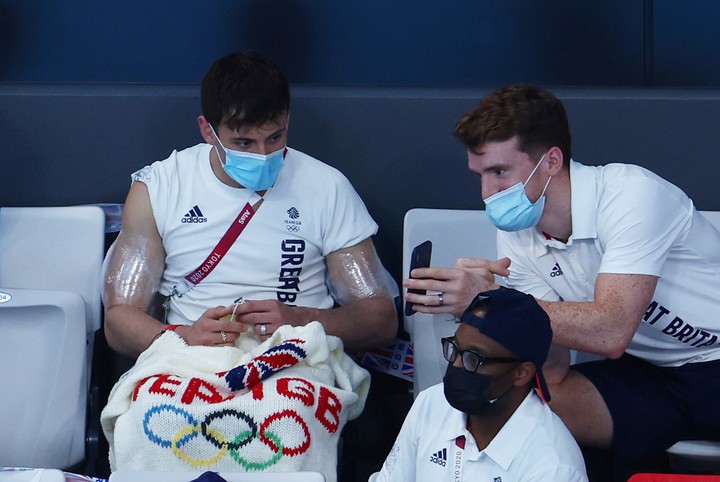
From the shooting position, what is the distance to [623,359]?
3.10 metres

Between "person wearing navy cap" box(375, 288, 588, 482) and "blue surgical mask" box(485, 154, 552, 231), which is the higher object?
"blue surgical mask" box(485, 154, 552, 231)

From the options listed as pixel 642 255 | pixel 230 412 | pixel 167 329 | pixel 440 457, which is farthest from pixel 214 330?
pixel 642 255

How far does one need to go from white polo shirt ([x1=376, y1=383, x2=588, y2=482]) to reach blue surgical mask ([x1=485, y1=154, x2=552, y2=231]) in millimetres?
603

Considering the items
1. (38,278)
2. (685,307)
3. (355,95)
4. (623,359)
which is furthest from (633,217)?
(38,278)

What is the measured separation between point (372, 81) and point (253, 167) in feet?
3.37

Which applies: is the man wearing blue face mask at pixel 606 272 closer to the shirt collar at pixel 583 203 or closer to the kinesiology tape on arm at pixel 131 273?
the shirt collar at pixel 583 203

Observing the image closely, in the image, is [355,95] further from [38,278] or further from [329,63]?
[38,278]

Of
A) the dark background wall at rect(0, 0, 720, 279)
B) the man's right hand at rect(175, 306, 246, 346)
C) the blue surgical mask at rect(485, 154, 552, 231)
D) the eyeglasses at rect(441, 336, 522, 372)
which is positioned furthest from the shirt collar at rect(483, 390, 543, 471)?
the dark background wall at rect(0, 0, 720, 279)

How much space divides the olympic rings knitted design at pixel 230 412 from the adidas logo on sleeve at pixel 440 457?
1.46 feet

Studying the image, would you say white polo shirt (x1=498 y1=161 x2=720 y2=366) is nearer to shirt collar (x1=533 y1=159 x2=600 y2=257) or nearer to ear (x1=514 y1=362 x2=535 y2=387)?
shirt collar (x1=533 y1=159 x2=600 y2=257)

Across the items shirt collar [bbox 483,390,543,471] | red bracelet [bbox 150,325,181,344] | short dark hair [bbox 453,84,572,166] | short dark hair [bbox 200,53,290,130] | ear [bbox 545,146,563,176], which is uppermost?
short dark hair [bbox 200,53,290,130]

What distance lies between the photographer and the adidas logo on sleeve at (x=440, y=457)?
7.55ft

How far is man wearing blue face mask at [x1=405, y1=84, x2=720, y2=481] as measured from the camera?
274cm

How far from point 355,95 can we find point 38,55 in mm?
1221
